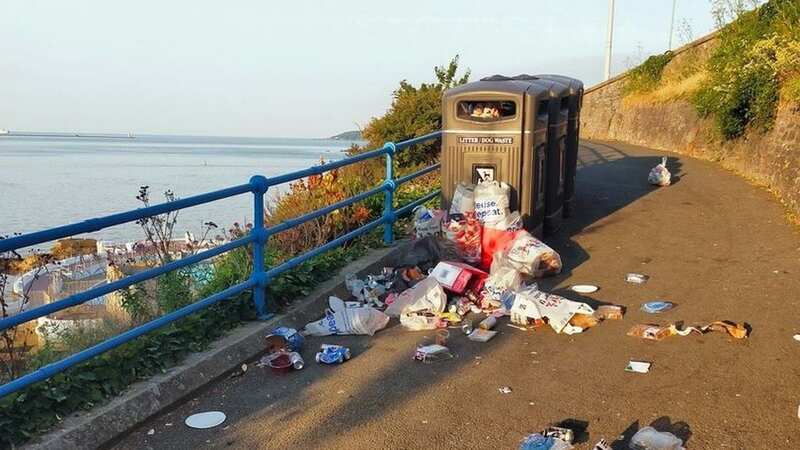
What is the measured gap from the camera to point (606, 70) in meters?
29.2

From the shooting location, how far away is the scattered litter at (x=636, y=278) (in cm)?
Result: 640

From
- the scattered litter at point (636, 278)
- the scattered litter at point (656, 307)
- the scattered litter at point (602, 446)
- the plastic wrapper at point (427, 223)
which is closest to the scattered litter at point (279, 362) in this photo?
the scattered litter at point (602, 446)

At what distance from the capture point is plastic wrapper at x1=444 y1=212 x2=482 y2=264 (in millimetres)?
6539

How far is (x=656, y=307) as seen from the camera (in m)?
5.59

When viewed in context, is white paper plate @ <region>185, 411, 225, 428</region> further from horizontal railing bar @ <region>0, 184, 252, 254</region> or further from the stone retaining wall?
the stone retaining wall

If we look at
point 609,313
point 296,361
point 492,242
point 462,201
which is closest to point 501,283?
point 492,242

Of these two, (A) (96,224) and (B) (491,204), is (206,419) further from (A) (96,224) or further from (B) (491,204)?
(B) (491,204)

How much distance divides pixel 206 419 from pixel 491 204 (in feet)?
12.1

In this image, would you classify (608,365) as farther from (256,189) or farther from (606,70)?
(606,70)

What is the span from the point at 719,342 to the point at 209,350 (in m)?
3.48

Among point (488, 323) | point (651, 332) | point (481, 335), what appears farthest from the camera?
point (488, 323)

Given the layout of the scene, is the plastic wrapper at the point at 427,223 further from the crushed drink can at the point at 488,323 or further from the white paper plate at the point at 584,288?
the crushed drink can at the point at 488,323

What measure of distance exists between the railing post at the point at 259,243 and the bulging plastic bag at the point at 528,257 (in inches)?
87.5

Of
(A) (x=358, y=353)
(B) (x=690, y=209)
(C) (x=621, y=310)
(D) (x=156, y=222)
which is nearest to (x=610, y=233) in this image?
(B) (x=690, y=209)
